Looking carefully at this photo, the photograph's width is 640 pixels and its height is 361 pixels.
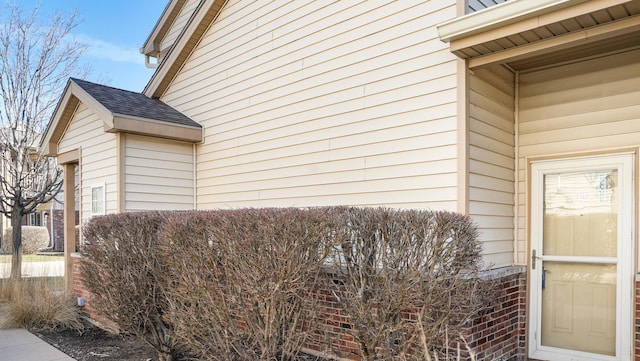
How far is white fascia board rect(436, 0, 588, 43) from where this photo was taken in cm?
365

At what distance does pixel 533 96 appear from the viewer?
16.6ft

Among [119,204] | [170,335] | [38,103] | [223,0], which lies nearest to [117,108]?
[119,204]

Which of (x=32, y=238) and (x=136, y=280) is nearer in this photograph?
(x=136, y=280)

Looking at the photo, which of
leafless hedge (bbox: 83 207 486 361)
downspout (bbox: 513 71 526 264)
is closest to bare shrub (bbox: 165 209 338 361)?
leafless hedge (bbox: 83 207 486 361)

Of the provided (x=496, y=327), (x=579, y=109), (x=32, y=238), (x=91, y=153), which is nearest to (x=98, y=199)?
(x=91, y=153)

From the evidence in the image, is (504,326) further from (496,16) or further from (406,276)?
(496,16)

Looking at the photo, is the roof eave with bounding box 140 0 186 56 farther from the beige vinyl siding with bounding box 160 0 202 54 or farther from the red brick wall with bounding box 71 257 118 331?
the red brick wall with bounding box 71 257 118 331

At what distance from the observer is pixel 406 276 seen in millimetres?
3443

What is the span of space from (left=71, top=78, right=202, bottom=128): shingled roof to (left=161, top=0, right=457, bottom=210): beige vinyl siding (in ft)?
1.27

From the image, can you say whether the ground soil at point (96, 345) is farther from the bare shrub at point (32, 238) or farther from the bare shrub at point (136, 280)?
the bare shrub at point (32, 238)

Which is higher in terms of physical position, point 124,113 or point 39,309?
point 124,113

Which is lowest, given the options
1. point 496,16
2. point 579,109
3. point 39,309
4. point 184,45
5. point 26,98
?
point 39,309

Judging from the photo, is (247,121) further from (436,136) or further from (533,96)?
(533,96)

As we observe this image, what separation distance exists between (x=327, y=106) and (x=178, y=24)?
717 cm
